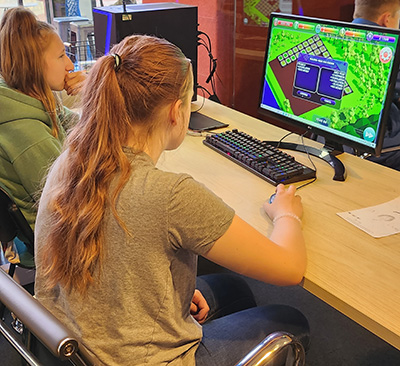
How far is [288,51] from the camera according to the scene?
175 centimetres

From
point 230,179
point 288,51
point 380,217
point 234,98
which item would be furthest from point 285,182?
point 234,98

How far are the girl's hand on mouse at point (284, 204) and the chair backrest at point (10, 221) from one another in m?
0.68

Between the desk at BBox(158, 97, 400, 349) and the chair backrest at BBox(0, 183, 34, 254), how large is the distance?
0.47m

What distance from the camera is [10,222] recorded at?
59.6 inches

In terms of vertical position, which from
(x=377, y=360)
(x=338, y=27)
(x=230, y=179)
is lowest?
(x=377, y=360)

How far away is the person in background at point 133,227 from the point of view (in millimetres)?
955

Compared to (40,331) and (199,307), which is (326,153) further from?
(40,331)

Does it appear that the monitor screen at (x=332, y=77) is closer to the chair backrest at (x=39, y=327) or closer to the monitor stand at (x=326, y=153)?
the monitor stand at (x=326, y=153)

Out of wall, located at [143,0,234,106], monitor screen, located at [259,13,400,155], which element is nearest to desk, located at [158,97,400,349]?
monitor screen, located at [259,13,400,155]

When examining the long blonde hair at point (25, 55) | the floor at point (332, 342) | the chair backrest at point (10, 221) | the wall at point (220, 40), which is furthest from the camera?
the wall at point (220, 40)

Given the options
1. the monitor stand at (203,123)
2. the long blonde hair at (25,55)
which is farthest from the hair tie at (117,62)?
the monitor stand at (203,123)

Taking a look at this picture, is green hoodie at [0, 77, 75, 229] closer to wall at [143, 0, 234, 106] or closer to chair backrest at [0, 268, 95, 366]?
chair backrest at [0, 268, 95, 366]

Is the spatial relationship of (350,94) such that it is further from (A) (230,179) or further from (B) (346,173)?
(A) (230,179)

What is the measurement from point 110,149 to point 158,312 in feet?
1.07
